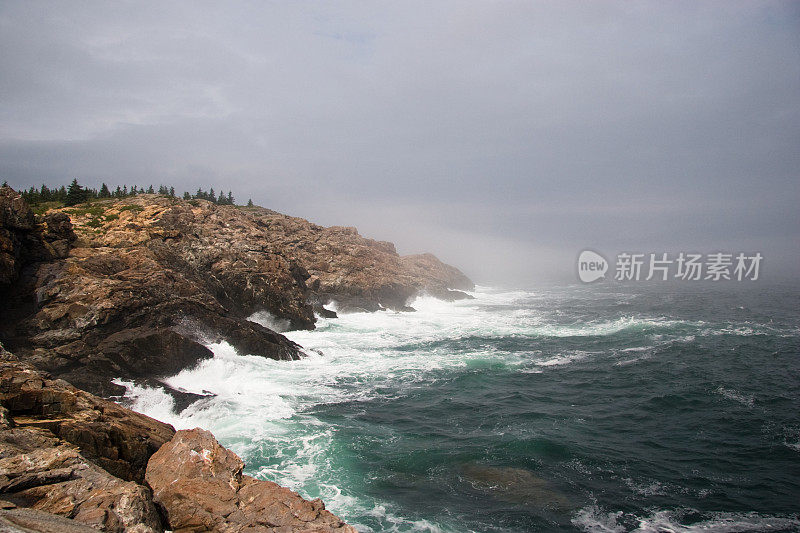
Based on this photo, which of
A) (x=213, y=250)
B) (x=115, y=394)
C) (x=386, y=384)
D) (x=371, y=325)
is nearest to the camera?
(x=115, y=394)

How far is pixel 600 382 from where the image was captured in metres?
26.7

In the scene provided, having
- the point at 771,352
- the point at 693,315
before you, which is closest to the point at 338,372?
the point at 771,352

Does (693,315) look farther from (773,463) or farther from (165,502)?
(165,502)

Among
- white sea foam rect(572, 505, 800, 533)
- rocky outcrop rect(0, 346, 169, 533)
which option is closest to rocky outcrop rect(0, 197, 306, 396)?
rocky outcrop rect(0, 346, 169, 533)

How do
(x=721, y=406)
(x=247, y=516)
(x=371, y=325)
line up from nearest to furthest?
(x=247, y=516), (x=721, y=406), (x=371, y=325)

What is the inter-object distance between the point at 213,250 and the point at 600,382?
3421cm

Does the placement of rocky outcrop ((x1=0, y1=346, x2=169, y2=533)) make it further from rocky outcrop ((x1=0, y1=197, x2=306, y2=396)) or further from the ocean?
rocky outcrop ((x1=0, y1=197, x2=306, y2=396))

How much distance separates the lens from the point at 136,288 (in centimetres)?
2627

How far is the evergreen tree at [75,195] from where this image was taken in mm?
45219

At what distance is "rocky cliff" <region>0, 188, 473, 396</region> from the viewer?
72.5 feet

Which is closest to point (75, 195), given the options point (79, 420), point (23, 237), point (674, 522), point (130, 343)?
point (23, 237)

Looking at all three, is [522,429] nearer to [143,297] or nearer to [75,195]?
[143,297]

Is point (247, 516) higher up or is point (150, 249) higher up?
point (150, 249)

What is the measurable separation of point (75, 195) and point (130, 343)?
110 ft
